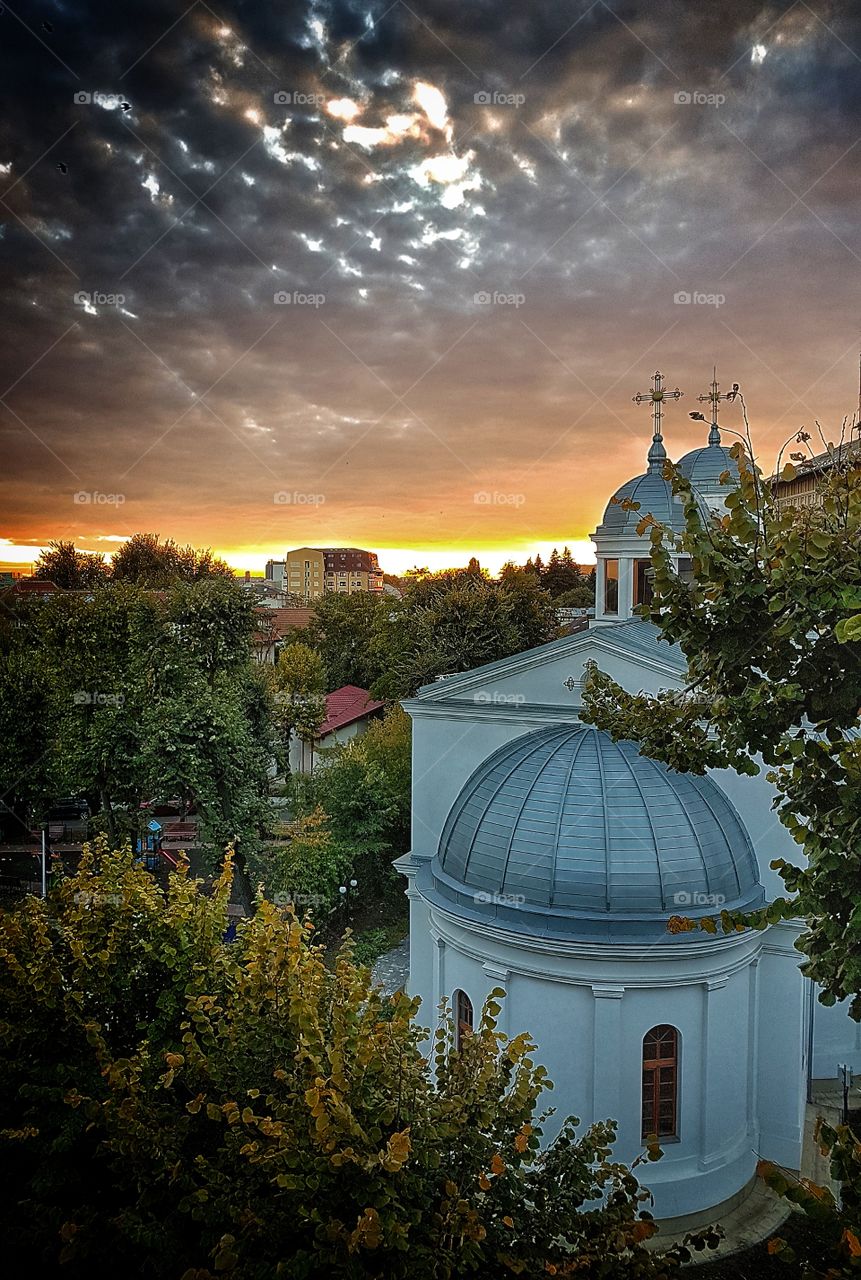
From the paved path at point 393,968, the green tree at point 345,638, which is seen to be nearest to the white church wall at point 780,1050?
the paved path at point 393,968

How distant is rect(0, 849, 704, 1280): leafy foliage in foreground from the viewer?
17.4 ft

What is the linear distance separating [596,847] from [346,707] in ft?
103

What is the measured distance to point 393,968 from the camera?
21.1 metres

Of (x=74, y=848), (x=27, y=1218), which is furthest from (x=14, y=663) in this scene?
(x=27, y=1218)

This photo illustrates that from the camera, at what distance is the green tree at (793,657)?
5.90 m

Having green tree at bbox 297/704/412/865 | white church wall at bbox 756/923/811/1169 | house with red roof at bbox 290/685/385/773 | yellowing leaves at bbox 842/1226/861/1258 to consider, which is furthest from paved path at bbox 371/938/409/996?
yellowing leaves at bbox 842/1226/861/1258

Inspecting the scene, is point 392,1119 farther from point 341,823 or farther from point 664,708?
point 341,823

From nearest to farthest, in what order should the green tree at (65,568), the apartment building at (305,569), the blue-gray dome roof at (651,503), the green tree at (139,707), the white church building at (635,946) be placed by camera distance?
the white church building at (635,946), the blue-gray dome roof at (651,503), the green tree at (139,707), the green tree at (65,568), the apartment building at (305,569)

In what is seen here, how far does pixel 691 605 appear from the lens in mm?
6859

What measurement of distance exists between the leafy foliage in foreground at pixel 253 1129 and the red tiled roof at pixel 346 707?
2774 cm

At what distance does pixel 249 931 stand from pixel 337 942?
16106 mm

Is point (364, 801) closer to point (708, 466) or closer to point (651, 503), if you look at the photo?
point (651, 503)

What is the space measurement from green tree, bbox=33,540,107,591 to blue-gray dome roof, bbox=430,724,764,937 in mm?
26620

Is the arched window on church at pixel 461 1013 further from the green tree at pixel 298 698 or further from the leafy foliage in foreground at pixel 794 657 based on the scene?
the green tree at pixel 298 698
